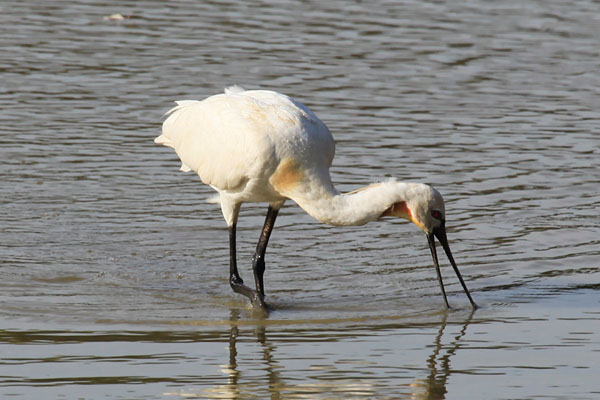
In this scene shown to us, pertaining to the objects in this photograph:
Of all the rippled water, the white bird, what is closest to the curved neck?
the white bird

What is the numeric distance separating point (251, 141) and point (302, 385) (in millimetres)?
2145

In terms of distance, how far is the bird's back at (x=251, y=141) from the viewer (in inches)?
324

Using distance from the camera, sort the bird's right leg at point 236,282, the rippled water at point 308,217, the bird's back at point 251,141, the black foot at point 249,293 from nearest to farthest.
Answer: the rippled water at point 308,217 → the bird's back at point 251,141 → the black foot at point 249,293 → the bird's right leg at point 236,282

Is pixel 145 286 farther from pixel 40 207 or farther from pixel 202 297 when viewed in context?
pixel 40 207

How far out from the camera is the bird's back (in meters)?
8.24

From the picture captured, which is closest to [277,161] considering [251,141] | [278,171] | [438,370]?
[278,171]

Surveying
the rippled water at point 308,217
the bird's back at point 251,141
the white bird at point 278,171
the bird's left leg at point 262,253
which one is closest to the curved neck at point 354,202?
the white bird at point 278,171

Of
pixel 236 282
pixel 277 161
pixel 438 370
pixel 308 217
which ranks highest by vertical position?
pixel 277 161

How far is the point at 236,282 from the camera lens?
8.99 m

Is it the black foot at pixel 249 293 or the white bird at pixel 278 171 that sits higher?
the white bird at pixel 278 171

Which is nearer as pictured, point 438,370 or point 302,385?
point 302,385

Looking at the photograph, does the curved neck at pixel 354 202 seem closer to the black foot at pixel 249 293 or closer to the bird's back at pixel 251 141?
the bird's back at pixel 251 141

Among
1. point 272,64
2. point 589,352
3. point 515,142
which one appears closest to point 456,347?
point 589,352

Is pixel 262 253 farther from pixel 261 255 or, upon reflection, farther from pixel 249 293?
pixel 249 293
